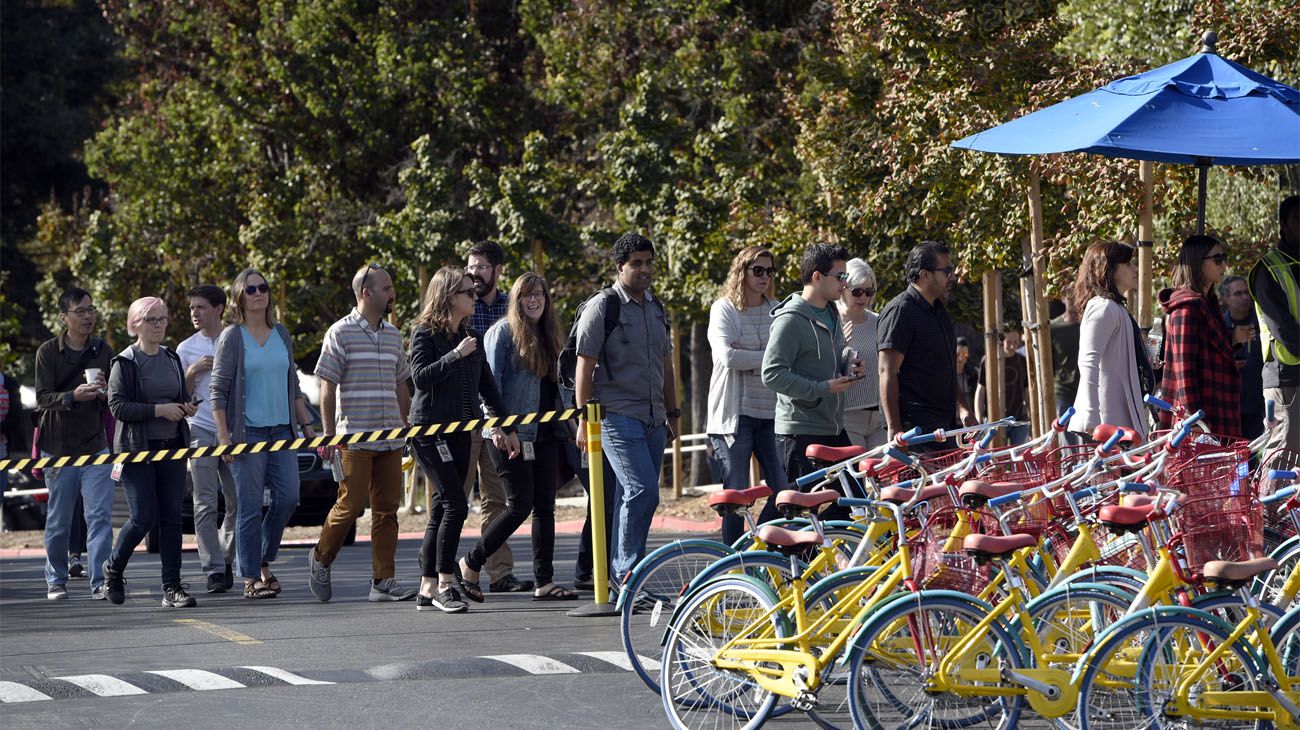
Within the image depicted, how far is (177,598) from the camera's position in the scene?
11.1 m

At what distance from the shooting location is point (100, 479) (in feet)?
38.0

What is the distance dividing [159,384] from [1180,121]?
19.9 feet

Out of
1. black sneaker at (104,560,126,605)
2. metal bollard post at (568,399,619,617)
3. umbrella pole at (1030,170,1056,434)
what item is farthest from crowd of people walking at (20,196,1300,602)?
umbrella pole at (1030,170,1056,434)

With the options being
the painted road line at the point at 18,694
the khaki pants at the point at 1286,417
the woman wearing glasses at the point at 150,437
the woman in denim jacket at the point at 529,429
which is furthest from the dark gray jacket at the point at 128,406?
the khaki pants at the point at 1286,417

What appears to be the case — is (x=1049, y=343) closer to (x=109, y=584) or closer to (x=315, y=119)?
(x=109, y=584)

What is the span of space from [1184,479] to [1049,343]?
812cm

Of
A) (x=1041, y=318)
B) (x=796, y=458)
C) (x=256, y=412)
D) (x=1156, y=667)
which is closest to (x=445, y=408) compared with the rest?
(x=256, y=412)

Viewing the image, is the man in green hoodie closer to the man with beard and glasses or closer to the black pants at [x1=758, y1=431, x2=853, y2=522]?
the black pants at [x1=758, y1=431, x2=853, y2=522]

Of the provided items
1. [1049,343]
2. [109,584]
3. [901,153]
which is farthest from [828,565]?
[901,153]

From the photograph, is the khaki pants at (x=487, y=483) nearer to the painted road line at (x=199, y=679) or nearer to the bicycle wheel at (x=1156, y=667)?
the painted road line at (x=199, y=679)

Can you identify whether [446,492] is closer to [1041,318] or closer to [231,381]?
[231,381]

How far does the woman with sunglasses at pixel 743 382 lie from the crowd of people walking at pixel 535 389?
0.01 m

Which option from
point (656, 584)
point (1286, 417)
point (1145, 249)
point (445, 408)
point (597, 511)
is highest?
point (1145, 249)

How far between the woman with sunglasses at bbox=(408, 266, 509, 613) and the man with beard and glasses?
587 millimetres
